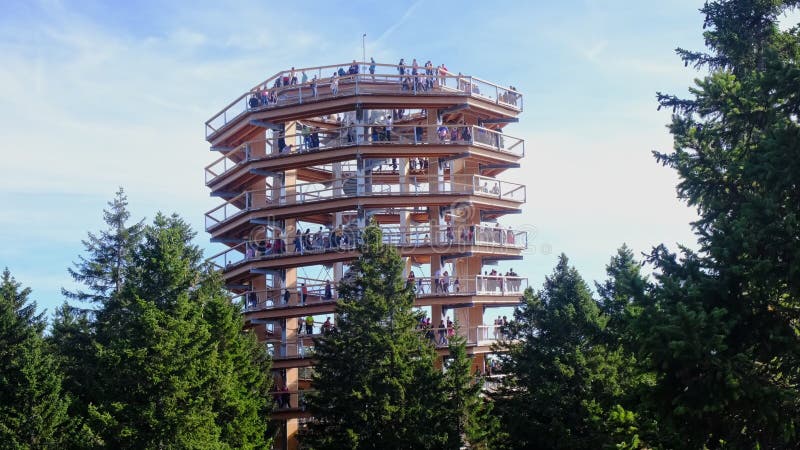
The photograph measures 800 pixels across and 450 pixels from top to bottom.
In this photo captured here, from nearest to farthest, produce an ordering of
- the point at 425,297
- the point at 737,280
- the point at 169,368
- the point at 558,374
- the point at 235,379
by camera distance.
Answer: the point at 737,280, the point at 169,368, the point at 558,374, the point at 235,379, the point at 425,297

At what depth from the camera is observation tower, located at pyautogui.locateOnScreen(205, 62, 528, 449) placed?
1848 inches

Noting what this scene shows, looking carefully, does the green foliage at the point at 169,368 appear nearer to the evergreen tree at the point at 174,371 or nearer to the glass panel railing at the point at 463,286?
the evergreen tree at the point at 174,371

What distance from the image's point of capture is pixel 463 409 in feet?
118

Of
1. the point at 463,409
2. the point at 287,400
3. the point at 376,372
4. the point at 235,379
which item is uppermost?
the point at 376,372

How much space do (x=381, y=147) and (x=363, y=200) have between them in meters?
2.89

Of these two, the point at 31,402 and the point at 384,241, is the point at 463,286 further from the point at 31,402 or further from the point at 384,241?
the point at 31,402

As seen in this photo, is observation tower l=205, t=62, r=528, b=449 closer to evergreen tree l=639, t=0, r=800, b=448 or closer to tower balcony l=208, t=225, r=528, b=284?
tower balcony l=208, t=225, r=528, b=284

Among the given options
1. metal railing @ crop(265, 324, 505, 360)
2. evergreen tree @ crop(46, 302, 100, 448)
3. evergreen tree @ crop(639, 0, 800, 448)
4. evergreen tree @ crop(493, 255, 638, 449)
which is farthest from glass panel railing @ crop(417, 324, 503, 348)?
evergreen tree @ crop(639, 0, 800, 448)

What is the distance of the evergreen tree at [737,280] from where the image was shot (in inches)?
789

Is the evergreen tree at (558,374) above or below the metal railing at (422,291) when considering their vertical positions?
below

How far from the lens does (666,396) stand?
21.2 meters

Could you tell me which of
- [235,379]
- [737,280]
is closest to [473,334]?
[235,379]

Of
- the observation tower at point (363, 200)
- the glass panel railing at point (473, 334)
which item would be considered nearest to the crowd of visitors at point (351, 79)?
the observation tower at point (363, 200)

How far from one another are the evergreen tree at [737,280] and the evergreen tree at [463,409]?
13.9 meters
